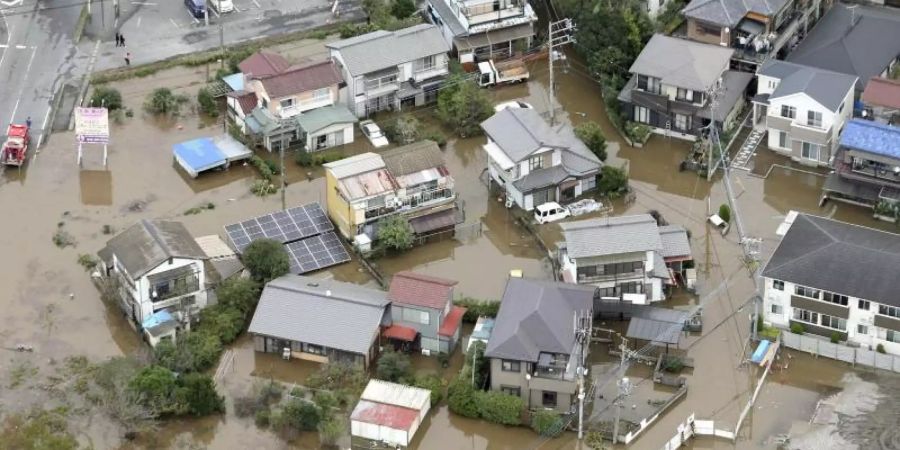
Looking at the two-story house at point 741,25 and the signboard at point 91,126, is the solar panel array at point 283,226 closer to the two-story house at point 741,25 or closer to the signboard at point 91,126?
the signboard at point 91,126

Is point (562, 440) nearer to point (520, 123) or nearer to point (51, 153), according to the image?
point (520, 123)

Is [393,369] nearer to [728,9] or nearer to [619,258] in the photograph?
[619,258]

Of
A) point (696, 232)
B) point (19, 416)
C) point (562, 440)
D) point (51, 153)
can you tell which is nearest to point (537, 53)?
point (696, 232)

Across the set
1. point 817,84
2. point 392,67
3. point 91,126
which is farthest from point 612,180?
point 91,126

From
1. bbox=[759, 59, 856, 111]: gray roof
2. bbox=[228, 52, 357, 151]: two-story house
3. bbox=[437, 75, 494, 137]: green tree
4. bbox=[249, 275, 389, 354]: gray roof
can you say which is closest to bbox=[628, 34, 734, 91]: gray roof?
bbox=[759, 59, 856, 111]: gray roof

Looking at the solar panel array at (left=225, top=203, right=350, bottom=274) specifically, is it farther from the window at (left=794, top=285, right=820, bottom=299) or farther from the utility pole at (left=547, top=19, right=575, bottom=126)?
the window at (left=794, top=285, right=820, bottom=299)

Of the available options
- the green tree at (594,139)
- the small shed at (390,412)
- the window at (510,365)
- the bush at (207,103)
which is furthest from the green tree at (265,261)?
the green tree at (594,139)
